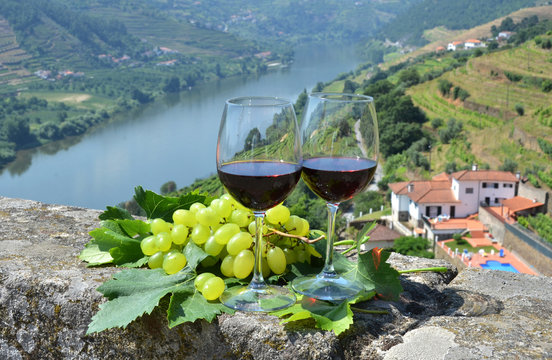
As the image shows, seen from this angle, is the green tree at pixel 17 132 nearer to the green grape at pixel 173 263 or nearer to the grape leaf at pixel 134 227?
the grape leaf at pixel 134 227

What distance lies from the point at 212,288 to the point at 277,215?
0.14m

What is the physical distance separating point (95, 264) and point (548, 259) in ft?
39.2

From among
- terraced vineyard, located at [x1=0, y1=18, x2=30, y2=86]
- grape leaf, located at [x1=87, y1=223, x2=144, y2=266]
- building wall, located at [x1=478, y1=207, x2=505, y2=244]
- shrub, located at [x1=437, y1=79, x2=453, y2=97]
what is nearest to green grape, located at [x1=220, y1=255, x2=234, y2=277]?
grape leaf, located at [x1=87, y1=223, x2=144, y2=266]

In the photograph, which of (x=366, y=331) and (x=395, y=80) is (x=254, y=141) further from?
(x=395, y=80)

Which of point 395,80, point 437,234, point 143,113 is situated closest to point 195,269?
point 437,234

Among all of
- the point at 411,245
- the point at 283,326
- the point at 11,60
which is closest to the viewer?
the point at 283,326

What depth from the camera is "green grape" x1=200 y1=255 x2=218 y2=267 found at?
2.20 feet

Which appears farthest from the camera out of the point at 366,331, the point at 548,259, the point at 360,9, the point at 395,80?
the point at 360,9

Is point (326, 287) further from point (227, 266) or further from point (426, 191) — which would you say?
point (426, 191)

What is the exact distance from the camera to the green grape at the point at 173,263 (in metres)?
0.64

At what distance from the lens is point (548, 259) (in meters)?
11.0

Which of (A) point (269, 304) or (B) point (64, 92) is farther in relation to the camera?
(B) point (64, 92)

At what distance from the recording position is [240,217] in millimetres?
676

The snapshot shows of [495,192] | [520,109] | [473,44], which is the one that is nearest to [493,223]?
[495,192]
